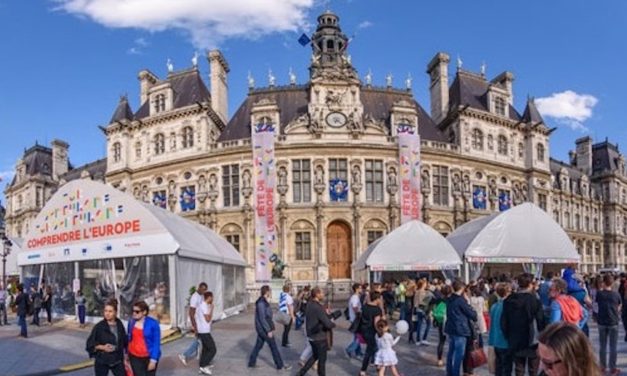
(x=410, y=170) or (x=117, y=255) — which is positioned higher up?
(x=410, y=170)

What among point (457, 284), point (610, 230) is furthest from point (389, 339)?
point (610, 230)

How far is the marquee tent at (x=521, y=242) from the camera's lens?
2555 cm

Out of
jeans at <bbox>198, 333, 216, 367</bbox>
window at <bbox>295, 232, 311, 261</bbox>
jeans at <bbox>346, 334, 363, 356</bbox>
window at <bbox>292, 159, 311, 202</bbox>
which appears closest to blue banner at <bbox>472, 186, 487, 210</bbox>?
window at <bbox>292, 159, 311, 202</bbox>

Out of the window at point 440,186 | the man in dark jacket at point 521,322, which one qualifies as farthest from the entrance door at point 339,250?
the man in dark jacket at point 521,322

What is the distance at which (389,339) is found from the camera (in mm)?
10914

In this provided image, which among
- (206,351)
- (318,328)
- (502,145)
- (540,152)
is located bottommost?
(206,351)

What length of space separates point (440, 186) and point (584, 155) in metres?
37.1

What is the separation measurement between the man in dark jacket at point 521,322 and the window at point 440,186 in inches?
1471

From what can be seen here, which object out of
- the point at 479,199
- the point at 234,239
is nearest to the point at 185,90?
the point at 234,239

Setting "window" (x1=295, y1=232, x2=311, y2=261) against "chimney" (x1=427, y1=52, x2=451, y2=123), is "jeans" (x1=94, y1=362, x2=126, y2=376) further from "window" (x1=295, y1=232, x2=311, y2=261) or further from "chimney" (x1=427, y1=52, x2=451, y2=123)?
"chimney" (x1=427, y1=52, x2=451, y2=123)

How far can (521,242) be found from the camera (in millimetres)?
25797

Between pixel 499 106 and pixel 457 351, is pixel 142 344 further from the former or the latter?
pixel 499 106

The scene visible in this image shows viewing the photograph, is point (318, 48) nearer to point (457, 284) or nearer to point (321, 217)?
point (321, 217)

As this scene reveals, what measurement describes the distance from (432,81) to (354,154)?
1493cm
